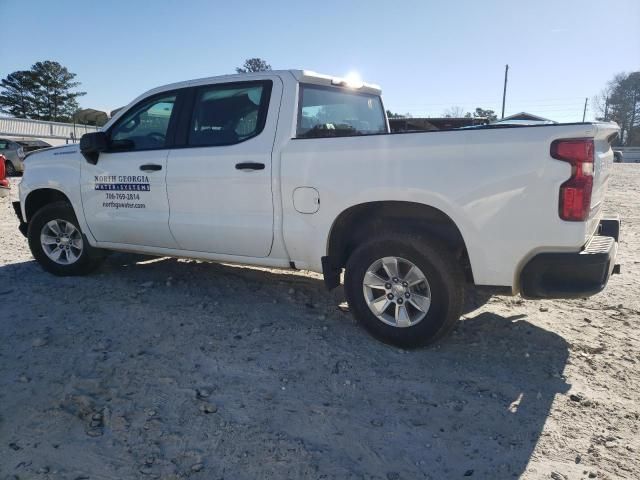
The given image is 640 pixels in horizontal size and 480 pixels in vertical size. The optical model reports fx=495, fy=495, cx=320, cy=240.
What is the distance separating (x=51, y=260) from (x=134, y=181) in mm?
1473

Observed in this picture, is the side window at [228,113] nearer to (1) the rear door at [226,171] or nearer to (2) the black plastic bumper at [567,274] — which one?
(1) the rear door at [226,171]

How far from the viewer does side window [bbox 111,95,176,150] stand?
175 inches

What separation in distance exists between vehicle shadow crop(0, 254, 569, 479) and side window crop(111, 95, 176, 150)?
54.8 inches

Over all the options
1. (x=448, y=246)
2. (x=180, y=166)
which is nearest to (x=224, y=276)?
(x=180, y=166)

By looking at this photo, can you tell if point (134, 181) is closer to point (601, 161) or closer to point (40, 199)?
point (40, 199)

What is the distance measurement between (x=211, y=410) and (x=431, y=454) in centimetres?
120

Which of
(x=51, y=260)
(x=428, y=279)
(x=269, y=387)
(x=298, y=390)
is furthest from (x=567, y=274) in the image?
(x=51, y=260)

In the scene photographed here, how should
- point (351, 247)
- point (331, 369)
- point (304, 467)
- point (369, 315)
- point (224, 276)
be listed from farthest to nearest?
point (224, 276) < point (351, 247) < point (369, 315) < point (331, 369) < point (304, 467)

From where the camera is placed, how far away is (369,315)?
141 inches

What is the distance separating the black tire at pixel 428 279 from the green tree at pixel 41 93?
198 feet

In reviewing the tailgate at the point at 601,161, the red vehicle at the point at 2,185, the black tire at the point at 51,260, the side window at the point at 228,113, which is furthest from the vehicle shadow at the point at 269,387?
the red vehicle at the point at 2,185

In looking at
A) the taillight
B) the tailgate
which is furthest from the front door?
the tailgate

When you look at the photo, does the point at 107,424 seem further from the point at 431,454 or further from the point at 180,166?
the point at 180,166

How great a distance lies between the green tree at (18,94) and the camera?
55.4 meters
